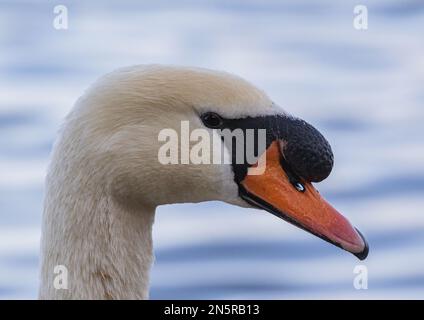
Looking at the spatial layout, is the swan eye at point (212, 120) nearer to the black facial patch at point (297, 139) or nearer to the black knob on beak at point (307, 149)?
the black facial patch at point (297, 139)

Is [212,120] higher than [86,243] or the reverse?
higher

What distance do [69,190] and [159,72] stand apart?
1.77 feet

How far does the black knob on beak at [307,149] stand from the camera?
3.73 meters

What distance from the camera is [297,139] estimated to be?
3.74 metres

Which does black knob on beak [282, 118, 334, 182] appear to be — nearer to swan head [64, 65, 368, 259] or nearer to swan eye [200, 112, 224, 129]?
swan head [64, 65, 368, 259]

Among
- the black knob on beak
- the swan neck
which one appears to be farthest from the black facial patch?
the swan neck

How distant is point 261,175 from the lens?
3.84m

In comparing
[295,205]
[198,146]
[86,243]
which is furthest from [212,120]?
[86,243]

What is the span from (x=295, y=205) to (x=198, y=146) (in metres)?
0.42

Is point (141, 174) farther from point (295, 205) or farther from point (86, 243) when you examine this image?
point (295, 205)
